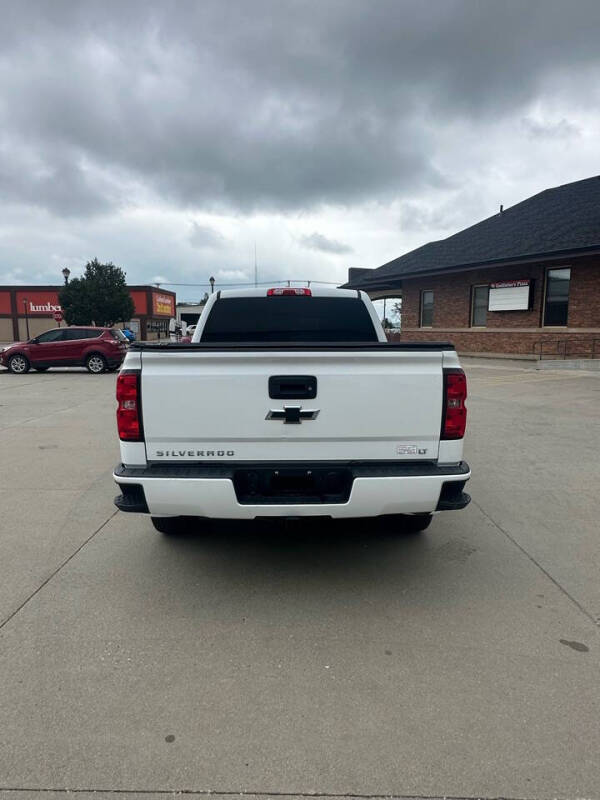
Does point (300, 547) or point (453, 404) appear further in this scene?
point (300, 547)

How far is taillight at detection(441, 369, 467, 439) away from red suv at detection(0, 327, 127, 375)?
18011 mm

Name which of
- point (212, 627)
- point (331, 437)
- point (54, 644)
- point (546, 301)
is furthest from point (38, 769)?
point (546, 301)

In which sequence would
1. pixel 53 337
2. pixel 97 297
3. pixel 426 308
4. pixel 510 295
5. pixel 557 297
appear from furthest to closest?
pixel 97 297, pixel 426 308, pixel 510 295, pixel 557 297, pixel 53 337

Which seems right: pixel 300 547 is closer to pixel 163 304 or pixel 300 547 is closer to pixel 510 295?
pixel 510 295

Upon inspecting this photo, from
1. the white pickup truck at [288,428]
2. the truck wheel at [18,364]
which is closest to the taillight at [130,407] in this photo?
the white pickup truck at [288,428]

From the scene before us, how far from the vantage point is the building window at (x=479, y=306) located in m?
25.2

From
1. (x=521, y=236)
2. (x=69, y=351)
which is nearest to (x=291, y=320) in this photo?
(x=69, y=351)

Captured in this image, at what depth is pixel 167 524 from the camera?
438 cm

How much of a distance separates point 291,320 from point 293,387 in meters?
2.49

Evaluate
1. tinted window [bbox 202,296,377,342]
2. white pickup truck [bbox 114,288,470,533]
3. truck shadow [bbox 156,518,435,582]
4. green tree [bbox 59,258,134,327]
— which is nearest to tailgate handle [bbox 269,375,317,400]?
white pickup truck [bbox 114,288,470,533]

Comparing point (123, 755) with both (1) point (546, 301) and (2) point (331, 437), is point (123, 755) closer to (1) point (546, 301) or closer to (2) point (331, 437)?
(2) point (331, 437)

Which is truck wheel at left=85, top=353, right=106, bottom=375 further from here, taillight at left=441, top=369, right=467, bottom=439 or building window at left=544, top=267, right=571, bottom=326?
taillight at left=441, top=369, right=467, bottom=439

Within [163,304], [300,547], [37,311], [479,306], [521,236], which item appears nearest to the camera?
[300,547]

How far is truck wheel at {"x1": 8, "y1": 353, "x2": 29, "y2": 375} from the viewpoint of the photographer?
65.7 ft
